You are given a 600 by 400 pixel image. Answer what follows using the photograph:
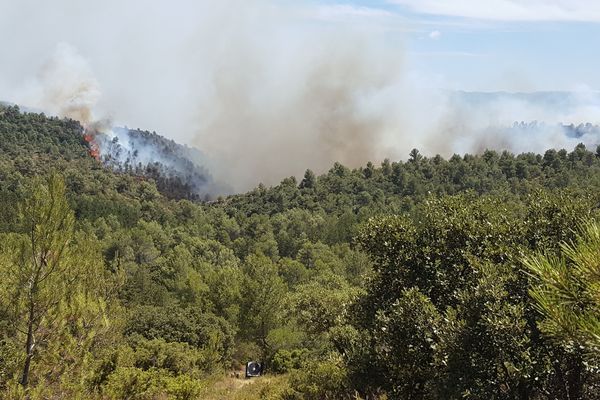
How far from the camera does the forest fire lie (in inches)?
5155

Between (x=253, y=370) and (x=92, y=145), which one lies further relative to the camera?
(x=92, y=145)

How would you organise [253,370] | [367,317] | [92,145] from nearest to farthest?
1. [367,317]
2. [253,370]
3. [92,145]

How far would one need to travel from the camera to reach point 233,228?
76.9 metres

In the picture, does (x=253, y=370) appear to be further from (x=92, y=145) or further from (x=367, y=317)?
(x=92, y=145)

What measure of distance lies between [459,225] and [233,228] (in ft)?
220

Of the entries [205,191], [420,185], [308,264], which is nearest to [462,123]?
[205,191]

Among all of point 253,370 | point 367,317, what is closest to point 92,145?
point 253,370

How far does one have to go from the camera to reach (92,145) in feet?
447

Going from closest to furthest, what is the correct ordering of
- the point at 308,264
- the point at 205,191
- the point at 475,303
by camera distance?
the point at 475,303, the point at 308,264, the point at 205,191

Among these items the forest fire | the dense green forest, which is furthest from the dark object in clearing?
the forest fire

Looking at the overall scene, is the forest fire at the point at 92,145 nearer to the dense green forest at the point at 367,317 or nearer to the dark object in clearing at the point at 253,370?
the dense green forest at the point at 367,317

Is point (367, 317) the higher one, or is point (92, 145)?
point (92, 145)

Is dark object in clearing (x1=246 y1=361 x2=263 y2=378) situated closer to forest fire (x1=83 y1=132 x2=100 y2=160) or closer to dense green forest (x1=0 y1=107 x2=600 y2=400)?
dense green forest (x1=0 y1=107 x2=600 y2=400)

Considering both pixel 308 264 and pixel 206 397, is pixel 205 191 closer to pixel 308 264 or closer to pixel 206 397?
pixel 308 264
